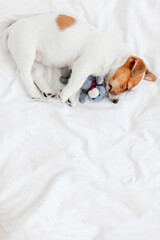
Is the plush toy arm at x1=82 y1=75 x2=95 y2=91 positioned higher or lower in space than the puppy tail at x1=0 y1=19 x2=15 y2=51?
lower

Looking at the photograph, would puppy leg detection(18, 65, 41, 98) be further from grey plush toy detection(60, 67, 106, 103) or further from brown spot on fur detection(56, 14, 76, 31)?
brown spot on fur detection(56, 14, 76, 31)

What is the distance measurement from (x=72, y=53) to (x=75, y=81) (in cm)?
23

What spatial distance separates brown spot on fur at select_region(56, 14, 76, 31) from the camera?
70.3 inches

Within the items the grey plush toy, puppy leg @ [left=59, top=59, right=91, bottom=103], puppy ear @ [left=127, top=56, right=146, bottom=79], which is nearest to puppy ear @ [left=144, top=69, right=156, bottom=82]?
puppy ear @ [left=127, top=56, right=146, bottom=79]

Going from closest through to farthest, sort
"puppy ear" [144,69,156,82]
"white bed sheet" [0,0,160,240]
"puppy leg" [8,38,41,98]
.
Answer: "white bed sheet" [0,0,160,240], "puppy leg" [8,38,41,98], "puppy ear" [144,69,156,82]

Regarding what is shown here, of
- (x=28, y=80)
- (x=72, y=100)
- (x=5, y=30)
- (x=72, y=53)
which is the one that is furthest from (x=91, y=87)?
(x=5, y=30)

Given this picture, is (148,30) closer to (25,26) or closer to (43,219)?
(25,26)

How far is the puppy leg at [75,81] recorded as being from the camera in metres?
1.74

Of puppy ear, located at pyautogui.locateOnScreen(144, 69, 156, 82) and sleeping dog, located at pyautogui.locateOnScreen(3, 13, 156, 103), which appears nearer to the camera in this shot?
sleeping dog, located at pyautogui.locateOnScreen(3, 13, 156, 103)

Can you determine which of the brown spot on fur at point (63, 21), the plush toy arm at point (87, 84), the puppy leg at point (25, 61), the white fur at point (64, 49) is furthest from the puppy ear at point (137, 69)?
the puppy leg at point (25, 61)

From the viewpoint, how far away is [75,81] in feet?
5.71

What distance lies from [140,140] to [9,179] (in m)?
0.85

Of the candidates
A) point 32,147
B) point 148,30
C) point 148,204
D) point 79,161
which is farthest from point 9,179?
point 148,30

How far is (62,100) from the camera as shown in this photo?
69.1 inches
